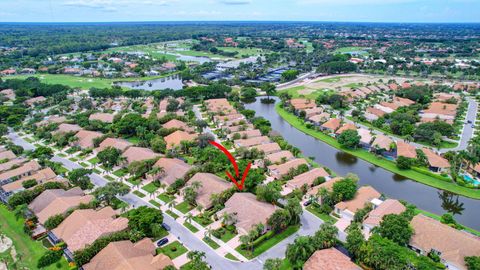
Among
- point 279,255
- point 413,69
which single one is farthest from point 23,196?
point 413,69

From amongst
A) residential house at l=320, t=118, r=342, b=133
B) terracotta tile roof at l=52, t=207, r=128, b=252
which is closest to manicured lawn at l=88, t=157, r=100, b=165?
terracotta tile roof at l=52, t=207, r=128, b=252

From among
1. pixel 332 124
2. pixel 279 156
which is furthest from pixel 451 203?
pixel 332 124

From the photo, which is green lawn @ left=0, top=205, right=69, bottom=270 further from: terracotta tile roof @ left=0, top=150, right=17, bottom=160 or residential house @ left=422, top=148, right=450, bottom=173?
residential house @ left=422, top=148, right=450, bottom=173

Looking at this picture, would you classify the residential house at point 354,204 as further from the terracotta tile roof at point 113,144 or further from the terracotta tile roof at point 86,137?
the terracotta tile roof at point 86,137

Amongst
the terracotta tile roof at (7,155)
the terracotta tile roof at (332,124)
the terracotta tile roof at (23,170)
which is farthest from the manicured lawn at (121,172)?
the terracotta tile roof at (332,124)

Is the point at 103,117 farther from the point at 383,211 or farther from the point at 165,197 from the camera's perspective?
the point at 383,211

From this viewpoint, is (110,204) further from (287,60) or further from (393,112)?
(287,60)
